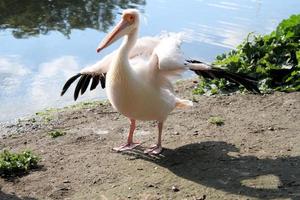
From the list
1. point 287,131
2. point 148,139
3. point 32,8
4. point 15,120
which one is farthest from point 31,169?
point 32,8

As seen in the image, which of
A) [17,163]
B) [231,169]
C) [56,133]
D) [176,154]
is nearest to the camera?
[231,169]

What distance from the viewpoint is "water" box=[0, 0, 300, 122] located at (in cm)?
866

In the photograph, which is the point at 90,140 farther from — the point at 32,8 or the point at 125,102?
the point at 32,8

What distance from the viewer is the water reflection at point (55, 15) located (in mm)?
11711

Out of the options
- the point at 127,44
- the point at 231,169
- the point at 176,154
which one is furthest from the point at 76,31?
the point at 231,169

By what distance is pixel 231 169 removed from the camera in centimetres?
509

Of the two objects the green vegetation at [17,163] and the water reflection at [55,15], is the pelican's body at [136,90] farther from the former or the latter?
the water reflection at [55,15]

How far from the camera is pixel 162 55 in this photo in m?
5.46

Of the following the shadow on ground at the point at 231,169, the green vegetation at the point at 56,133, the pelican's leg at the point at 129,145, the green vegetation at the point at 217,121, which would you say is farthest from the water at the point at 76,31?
the shadow on ground at the point at 231,169

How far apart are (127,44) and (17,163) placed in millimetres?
1627

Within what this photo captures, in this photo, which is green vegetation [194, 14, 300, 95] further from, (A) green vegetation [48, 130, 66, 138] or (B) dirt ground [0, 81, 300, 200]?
(A) green vegetation [48, 130, 66, 138]

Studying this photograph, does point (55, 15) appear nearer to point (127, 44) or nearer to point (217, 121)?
point (217, 121)

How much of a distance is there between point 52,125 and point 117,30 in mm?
1982

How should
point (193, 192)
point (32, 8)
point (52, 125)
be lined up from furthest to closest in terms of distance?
point (32, 8)
point (52, 125)
point (193, 192)
